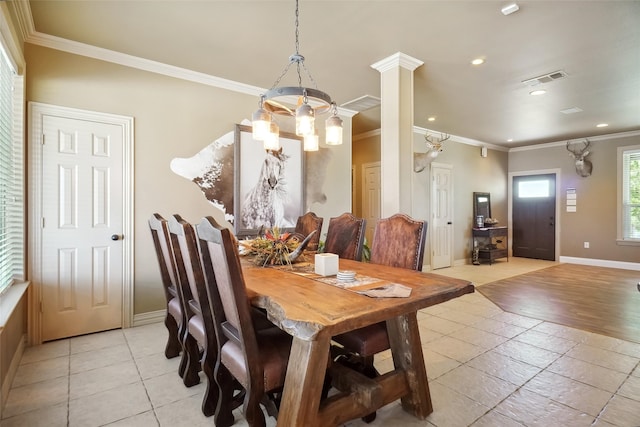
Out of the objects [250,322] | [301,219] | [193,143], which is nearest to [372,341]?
[250,322]

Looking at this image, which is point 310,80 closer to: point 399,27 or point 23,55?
point 399,27

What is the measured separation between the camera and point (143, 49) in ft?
9.93

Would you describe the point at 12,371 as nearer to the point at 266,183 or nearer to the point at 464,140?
the point at 266,183

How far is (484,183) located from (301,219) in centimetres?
565

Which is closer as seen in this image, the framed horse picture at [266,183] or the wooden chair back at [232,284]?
the wooden chair back at [232,284]

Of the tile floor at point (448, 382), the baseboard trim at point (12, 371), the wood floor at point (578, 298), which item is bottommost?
the tile floor at point (448, 382)

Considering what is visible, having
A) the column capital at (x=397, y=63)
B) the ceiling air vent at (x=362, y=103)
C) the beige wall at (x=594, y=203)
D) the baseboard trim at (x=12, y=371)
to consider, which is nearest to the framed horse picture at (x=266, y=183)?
the ceiling air vent at (x=362, y=103)

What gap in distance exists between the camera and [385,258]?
2.44 meters

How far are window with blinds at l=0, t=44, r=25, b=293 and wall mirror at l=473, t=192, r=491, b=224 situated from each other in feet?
24.3

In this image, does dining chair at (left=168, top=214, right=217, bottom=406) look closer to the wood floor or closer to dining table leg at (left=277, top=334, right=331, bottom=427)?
dining table leg at (left=277, top=334, right=331, bottom=427)

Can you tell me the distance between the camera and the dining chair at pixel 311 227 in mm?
3123

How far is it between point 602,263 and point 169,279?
813cm

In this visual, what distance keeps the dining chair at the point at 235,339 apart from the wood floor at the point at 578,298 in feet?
10.9

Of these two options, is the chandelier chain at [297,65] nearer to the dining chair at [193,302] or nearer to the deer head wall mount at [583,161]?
the dining chair at [193,302]
